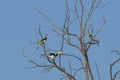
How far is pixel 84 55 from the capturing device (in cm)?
959

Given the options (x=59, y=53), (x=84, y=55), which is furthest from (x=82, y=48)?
(x=59, y=53)

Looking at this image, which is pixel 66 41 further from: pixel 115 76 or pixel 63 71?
pixel 115 76

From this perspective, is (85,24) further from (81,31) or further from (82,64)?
(82,64)

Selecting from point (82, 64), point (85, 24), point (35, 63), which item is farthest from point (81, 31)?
point (35, 63)

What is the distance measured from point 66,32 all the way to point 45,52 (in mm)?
818

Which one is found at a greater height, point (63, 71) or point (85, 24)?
point (85, 24)

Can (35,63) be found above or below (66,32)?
below

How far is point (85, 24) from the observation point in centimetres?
959

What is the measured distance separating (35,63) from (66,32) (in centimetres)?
116

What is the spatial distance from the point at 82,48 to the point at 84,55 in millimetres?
179

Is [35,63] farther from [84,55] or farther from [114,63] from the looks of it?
[114,63]

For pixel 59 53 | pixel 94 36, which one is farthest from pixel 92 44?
pixel 59 53

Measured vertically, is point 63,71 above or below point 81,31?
below

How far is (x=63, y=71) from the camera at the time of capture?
32.3ft
